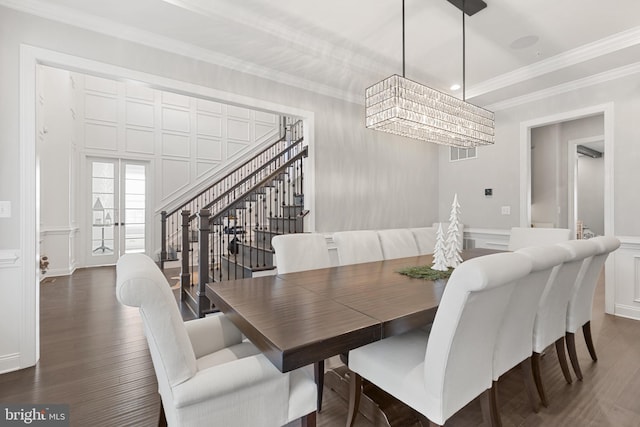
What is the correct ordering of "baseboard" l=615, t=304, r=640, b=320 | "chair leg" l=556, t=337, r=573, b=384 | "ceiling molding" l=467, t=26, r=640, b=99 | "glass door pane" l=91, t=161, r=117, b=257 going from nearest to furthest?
1. "chair leg" l=556, t=337, r=573, b=384
2. "ceiling molding" l=467, t=26, r=640, b=99
3. "baseboard" l=615, t=304, r=640, b=320
4. "glass door pane" l=91, t=161, r=117, b=257

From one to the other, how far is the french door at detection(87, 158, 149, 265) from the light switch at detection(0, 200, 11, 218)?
14.0 feet

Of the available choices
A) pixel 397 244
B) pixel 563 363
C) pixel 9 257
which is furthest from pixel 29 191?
pixel 563 363

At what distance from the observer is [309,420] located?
127 centimetres

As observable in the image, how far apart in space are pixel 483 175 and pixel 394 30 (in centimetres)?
273

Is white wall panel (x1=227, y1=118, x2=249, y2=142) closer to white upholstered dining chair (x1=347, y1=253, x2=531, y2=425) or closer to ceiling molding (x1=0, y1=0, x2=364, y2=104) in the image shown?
ceiling molding (x1=0, y1=0, x2=364, y2=104)

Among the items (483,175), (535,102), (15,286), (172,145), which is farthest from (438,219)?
(172,145)

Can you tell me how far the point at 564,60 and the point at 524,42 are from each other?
67 centimetres

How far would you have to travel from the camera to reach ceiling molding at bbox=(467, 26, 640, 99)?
2.91m

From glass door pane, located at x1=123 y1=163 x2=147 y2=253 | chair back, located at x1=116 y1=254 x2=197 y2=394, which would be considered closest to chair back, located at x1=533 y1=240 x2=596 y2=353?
chair back, located at x1=116 y1=254 x2=197 y2=394

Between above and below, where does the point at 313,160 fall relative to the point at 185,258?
above

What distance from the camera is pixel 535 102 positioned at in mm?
4035

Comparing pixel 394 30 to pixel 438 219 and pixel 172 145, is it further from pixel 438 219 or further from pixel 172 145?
pixel 172 145

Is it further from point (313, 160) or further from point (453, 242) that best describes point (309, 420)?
point (313, 160)

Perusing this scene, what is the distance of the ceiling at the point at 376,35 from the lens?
2447 millimetres
